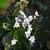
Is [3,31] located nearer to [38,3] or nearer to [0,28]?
[0,28]

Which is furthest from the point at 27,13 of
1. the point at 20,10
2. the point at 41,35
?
the point at 41,35

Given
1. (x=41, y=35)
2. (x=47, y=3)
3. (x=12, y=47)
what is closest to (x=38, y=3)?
(x=47, y=3)

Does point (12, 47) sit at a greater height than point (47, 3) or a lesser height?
lesser

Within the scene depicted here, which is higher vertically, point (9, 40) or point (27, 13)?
point (27, 13)

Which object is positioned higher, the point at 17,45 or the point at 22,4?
the point at 22,4

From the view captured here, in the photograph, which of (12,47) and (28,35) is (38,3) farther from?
(12,47)

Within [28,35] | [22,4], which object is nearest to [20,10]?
[22,4]

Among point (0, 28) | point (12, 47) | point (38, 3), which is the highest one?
point (38, 3)

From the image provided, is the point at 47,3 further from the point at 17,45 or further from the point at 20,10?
the point at 17,45
